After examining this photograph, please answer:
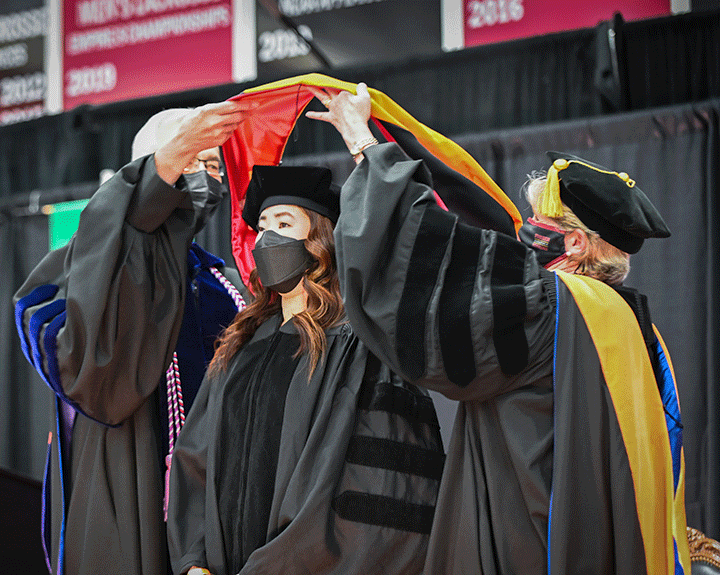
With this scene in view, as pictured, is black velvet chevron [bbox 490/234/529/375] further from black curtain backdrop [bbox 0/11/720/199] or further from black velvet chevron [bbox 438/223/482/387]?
black curtain backdrop [bbox 0/11/720/199]

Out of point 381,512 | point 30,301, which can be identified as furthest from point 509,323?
point 30,301

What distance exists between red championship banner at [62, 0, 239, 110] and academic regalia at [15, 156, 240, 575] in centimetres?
388

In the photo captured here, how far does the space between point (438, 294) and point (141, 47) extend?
5304mm

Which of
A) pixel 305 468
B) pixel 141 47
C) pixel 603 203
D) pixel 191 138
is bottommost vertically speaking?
pixel 305 468

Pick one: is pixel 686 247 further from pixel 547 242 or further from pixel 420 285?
pixel 420 285

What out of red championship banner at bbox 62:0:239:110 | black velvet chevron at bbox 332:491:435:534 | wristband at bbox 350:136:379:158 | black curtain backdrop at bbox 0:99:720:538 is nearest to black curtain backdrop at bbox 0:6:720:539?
black curtain backdrop at bbox 0:99:720:538

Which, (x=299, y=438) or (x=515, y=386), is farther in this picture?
(x=299, y=438)

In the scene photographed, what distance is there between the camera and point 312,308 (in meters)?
2.46

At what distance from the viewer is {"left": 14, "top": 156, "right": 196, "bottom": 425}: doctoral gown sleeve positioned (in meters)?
2.44

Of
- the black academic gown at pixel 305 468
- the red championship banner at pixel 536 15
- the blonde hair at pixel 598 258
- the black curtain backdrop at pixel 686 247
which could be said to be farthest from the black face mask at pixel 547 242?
the red championship banner at pixel 536 15

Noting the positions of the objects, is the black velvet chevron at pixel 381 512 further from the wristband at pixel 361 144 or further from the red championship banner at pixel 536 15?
the red championship banner at pixel 536 15

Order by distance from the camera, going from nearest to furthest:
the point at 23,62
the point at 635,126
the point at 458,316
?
1. the point at 458,316
2. the point at 635,126
3. the point at 23,62

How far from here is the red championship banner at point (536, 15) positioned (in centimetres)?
489

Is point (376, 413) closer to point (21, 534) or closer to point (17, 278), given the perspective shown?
point (21, 534)
